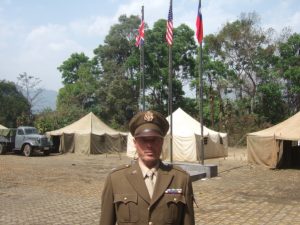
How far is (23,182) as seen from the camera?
15.8 m

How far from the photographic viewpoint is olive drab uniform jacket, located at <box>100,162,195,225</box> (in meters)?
Result: 3.00

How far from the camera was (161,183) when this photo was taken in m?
3.04

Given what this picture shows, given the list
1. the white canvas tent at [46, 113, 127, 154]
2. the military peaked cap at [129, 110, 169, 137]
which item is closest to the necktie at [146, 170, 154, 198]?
the military peaked cap at [129, 110, 169, 137]

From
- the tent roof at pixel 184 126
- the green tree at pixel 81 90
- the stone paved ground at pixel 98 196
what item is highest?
the green tree at pixel 81 90

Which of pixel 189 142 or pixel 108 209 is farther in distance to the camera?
pixel 189 142

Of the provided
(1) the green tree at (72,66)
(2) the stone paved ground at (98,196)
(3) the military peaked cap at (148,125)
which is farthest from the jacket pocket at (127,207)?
(1) the green tree at (72,66)

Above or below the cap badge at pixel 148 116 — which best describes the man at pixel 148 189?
below

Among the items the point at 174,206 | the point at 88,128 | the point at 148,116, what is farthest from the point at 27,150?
the point at 174,206

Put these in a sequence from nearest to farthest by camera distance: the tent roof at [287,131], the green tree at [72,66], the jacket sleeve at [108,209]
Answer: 1. the jacket sleeve at [108,209]
2. the tent roof at [287,131]
3. the green tree at [72,66]

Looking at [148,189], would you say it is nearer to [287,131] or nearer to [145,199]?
[145,199]

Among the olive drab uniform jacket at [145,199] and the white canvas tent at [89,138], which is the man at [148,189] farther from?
the white canvas tent at [89,138]

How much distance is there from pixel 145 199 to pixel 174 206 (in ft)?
0.69

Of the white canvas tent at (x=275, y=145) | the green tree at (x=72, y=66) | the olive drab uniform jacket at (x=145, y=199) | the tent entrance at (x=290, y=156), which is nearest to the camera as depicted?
the olive drab uniform jacket at (x=145, y=199)

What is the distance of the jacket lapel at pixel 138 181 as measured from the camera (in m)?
3.01
